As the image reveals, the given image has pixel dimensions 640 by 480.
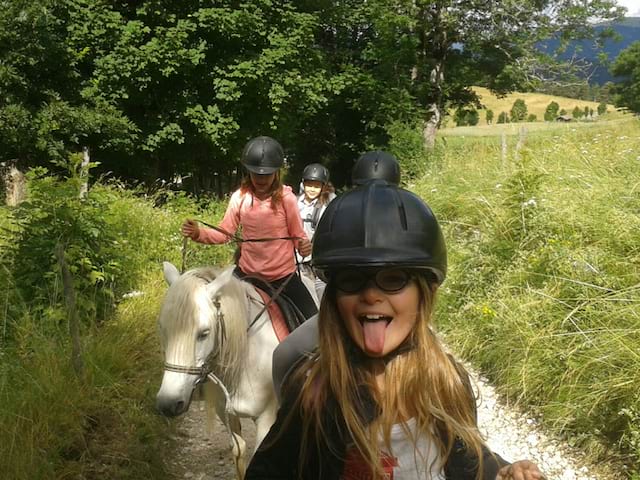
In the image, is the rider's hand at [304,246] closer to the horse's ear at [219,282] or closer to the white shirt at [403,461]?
the horse's ear at [219,282]

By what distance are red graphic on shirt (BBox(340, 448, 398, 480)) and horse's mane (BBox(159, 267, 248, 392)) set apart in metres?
1.68

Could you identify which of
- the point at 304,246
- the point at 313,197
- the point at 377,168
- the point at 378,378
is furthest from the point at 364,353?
the point at 313,197

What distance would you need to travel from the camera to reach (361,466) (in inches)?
53.4

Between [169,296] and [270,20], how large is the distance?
58.1 ft

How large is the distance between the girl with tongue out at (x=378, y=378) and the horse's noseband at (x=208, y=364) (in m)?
1.49

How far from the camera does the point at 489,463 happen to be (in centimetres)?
141

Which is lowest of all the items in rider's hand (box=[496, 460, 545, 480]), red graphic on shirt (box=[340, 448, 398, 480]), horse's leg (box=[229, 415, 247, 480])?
horse's leg (box=[229, 415, 247, 480])

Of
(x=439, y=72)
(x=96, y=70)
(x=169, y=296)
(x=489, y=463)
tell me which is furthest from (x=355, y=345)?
(x=439, y=72)

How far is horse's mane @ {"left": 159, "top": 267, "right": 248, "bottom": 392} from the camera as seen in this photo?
2855 millimetres

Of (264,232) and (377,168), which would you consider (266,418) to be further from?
(377,168)

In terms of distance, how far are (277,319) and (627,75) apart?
234 feet

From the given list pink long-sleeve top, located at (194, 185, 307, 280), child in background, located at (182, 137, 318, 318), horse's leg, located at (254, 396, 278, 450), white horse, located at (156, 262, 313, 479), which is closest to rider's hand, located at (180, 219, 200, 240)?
child in background, located at (182, 137, 318, 318)

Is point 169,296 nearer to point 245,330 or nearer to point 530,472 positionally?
point 245,330

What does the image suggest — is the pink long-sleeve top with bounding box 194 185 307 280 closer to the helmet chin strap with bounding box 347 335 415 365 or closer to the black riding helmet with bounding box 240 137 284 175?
the black riding helmet with bounding box 240 137 284 175
